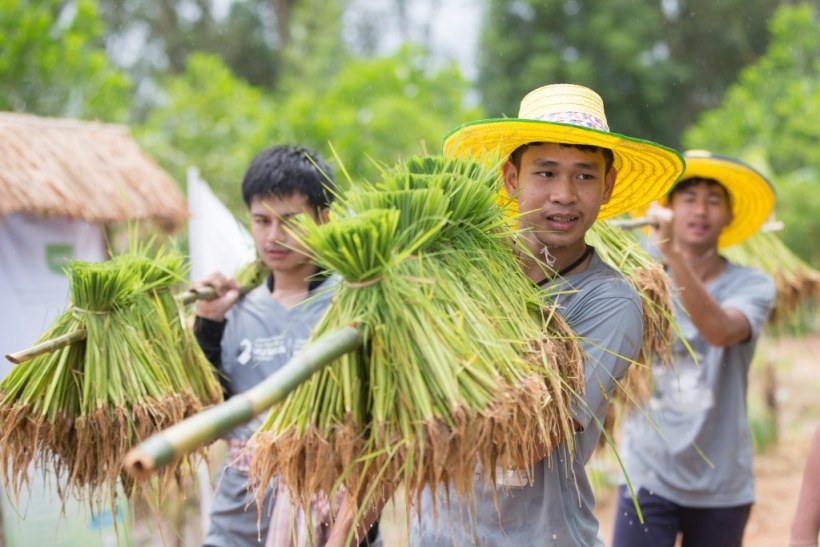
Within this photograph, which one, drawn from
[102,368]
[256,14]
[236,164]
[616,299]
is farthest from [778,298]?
[256,14]

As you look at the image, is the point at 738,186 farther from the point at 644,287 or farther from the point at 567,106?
the point at 567,106

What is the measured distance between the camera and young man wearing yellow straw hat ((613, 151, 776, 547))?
10.8ft

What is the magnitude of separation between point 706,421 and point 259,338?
1894mm

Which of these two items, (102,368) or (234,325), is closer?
(102,368)

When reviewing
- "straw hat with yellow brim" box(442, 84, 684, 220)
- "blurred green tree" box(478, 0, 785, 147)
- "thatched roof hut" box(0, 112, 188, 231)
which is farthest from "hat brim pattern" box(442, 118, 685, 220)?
"blurred green tree" box(478, 0, 785, 147)

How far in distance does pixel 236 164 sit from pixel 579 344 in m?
6.37

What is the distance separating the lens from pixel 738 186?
377cm

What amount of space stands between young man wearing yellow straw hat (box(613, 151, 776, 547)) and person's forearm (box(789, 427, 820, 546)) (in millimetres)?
899

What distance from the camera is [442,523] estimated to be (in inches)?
82.8

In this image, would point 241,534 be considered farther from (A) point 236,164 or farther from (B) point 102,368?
(A) point 236,164

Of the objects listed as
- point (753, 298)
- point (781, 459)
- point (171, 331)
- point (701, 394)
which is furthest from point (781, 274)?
point (171, 331)

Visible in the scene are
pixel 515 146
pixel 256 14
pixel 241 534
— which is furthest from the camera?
pixel 256 14

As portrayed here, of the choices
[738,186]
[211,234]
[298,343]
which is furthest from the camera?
[211,234]

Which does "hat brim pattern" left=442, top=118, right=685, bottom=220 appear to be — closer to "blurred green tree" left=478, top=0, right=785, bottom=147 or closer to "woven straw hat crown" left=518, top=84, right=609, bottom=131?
"woven straw hat crown" left=518, top=84, right=609, bottom=131
